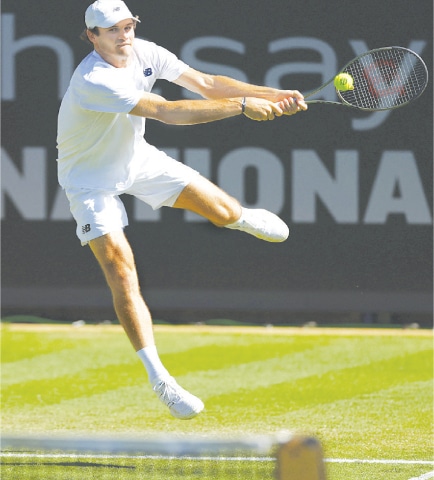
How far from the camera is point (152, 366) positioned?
6059 mm

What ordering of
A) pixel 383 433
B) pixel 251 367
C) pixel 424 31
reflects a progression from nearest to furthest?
pixel 383 433, pixel 251 367, pixel 424 31

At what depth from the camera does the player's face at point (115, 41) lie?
6.01 m

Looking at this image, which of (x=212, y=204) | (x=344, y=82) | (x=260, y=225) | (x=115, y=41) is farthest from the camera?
(x=260, y=225)

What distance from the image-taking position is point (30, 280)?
11.0m

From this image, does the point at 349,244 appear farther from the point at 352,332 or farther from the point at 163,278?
the point at 163,278

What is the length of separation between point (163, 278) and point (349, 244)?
70.6 inches

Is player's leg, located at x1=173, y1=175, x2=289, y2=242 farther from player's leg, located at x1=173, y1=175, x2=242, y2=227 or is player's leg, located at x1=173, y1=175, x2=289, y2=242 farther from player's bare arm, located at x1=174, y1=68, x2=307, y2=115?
player's bare arm, located at x1=174, y1=68, x2=307, y2=115

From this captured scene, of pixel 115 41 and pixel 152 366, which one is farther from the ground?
pixel 115 41

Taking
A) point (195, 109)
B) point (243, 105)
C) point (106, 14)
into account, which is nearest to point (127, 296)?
point (195, 109)

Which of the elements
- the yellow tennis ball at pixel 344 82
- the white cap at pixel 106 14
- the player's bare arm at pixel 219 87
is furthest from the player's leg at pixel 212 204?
the white cap at pixel 106 14

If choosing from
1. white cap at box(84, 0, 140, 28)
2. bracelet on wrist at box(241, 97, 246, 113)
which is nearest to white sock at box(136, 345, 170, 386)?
bracelet on wrist at box(241, 97, 246, 113)

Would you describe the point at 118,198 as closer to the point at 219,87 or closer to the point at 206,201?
the point at 206,201

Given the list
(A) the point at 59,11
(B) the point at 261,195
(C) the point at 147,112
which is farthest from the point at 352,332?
(C) the point at 147,112

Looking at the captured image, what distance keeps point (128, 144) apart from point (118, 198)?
1.05 feet
